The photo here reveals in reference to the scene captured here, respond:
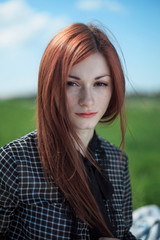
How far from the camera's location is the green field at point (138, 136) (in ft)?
10.1

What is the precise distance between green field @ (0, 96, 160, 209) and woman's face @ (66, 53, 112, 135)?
0.36 meters

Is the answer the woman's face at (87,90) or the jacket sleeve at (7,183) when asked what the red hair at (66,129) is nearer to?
the woman's face at (87,90)

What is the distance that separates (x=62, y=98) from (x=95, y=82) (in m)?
0.16

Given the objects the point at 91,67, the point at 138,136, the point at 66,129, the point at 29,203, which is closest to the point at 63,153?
the point at 66,129

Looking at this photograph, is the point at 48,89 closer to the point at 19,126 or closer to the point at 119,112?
the point at 119,112

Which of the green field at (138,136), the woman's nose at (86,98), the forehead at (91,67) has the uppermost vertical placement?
the forehead at (91,67)

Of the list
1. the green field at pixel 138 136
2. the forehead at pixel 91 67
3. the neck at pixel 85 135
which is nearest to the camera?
the forehead at pixel 91 67

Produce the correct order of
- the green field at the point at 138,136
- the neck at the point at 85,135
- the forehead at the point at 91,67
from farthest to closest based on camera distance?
the green field at the point at 138,136 → the neck at the point at 85,135 → the forehead at the point at 91,67

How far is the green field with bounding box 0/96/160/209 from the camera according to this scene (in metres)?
3.09

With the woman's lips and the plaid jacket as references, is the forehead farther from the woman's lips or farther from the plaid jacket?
the plaid jacket

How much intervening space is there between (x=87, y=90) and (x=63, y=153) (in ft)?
1.01

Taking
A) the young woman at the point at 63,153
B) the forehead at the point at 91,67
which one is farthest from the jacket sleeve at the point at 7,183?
the forehead at the point at 91,67

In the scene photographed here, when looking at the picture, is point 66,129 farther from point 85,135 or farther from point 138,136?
point 138,136

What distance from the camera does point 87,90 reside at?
1177mm
